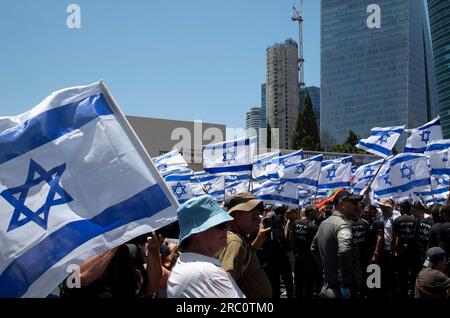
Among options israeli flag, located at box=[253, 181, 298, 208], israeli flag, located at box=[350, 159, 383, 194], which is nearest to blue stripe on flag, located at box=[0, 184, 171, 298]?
israeli flag, located at box=[253, 181, 298, 208]

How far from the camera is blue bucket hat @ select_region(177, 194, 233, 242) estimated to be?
8.24ft

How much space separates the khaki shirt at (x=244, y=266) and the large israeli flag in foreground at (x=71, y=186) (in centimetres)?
63

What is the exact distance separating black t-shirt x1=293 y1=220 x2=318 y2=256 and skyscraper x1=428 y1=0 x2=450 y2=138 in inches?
3836

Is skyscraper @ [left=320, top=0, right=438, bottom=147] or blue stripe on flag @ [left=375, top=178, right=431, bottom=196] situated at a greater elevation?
skyscraper @ [left=320, top=0, right=438, bottom=147]

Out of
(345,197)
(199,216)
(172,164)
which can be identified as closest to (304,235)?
(172,164)

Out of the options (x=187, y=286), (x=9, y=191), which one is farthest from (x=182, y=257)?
(x=9, y=191)

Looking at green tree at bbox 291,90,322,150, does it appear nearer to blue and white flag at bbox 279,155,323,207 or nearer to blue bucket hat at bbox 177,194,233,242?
blue and white flag at bbox 279,155,323,207

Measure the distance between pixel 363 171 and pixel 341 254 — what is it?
10137mm

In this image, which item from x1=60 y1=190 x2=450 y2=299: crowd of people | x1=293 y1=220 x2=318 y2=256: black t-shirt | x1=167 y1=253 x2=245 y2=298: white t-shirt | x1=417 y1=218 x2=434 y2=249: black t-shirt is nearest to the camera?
x1=167 y1=253 x2=245 y2=298: white t-shirt

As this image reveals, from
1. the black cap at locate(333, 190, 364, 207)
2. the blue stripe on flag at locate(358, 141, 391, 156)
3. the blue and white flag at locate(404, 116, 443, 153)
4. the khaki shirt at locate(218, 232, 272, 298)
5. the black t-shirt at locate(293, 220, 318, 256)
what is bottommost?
the black t-shirt at locate(293, 220, 318, 256)

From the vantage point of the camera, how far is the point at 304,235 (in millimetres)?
9047

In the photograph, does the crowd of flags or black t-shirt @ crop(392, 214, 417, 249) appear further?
the crowd of flags

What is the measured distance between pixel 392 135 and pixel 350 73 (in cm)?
11360

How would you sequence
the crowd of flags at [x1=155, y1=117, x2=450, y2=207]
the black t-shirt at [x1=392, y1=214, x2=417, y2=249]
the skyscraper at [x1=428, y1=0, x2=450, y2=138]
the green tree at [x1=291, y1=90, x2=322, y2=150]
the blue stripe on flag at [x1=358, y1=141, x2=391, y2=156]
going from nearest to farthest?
the black t-shirt at [x1=392, y1=214, x2=417, y2=249], the crowd of flags at [x1=155, y1=117, x2=450, y2=207], the blue stripe on flag at [x1=358, y1=141, x2=391, y2=156], the green tree at [x1=291, y1=90, x2=322, y2=150], the skyscraper at [x1=428, y1=0, x2=450, y2=138]
